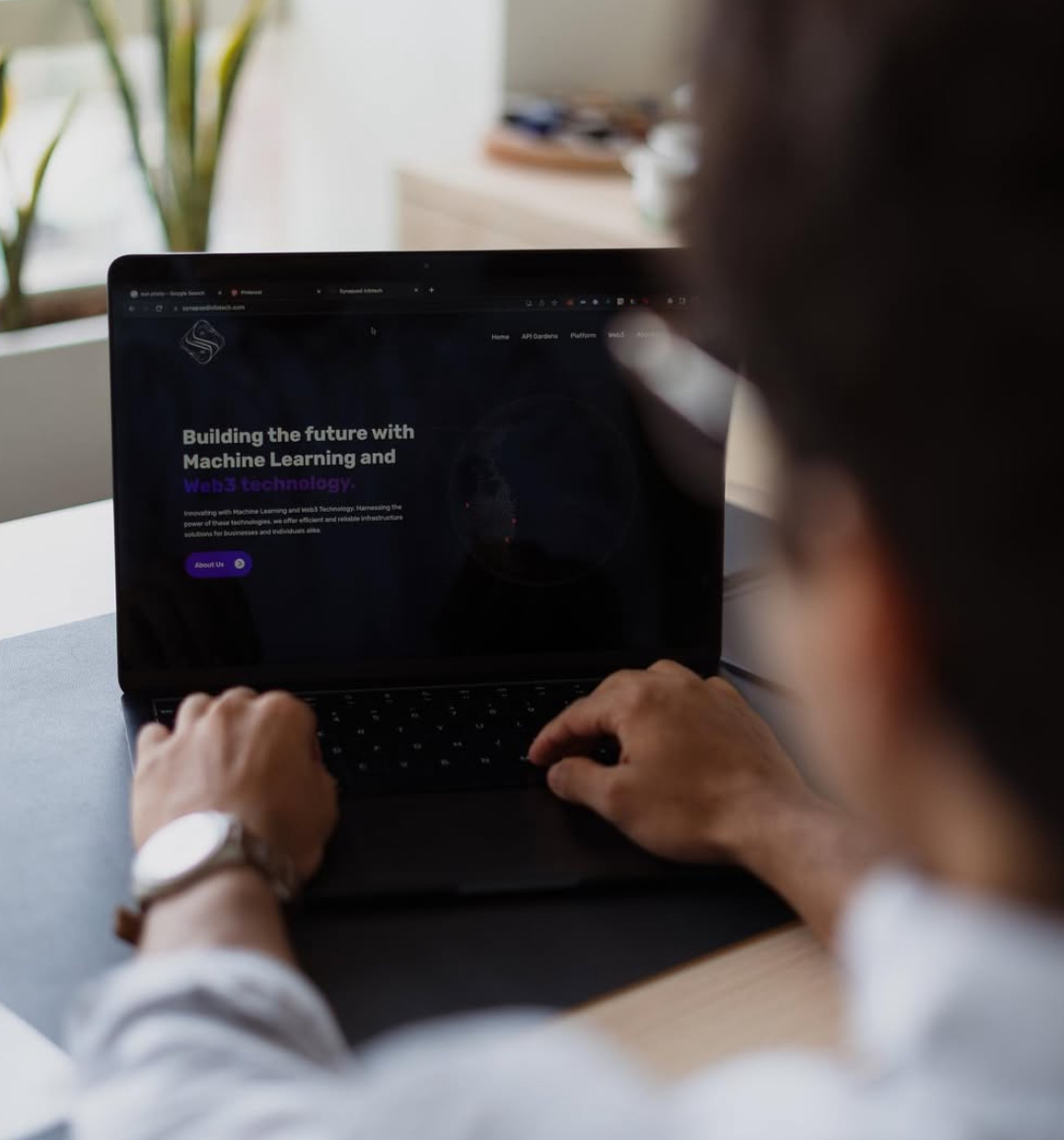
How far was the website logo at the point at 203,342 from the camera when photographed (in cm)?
113

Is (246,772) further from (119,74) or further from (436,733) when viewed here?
(119,74)

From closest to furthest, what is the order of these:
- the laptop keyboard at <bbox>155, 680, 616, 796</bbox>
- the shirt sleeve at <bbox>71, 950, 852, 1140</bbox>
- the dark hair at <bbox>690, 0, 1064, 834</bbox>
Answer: the dark hair at <bbox>690, 0, 1064, 834</bbox> → the shirt sleeve at <bbox>71, 950, 852, 1140</bbox> → the laptop keyboard at <bbox>155, 680, 616, 796</bbox>

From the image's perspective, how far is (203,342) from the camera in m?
1.13

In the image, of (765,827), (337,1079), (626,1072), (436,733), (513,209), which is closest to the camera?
(626,1072)

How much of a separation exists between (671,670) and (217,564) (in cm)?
31

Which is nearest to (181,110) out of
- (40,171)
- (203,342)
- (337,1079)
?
(40,171)

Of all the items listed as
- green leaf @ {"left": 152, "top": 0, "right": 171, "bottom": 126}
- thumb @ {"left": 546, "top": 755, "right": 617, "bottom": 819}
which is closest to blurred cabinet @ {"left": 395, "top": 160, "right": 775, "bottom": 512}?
green leaf @ {"left": 152, "top": 0, "right": 171, "bottom": 126}

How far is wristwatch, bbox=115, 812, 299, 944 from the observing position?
0.84 metres

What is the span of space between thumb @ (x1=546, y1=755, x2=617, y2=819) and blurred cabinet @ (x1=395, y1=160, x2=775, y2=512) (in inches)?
63.5

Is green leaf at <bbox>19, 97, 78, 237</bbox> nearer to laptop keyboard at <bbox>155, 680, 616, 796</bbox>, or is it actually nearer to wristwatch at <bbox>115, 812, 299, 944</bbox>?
laptop keyboard at <bbox>155, 680, 616, 796</bbox>

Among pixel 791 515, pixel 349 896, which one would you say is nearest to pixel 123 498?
pixel 349 896

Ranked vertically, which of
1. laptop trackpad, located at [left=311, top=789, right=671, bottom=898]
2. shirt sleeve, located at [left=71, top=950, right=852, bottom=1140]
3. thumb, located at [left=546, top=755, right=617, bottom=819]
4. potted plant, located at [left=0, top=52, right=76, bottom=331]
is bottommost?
potted plant, located at [left=0, top=52, right=76, bottom=331]

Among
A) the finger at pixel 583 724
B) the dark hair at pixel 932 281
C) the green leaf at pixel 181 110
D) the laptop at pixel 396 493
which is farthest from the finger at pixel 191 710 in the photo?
the green leaf at pixel 181 110

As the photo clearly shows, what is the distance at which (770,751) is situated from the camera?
104cm
